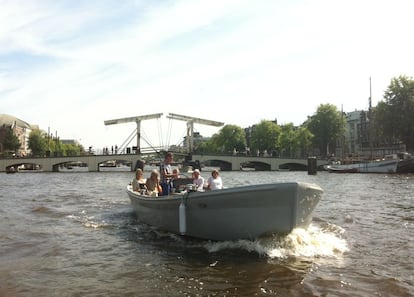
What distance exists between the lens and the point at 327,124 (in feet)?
309

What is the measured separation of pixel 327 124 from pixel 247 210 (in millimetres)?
87021

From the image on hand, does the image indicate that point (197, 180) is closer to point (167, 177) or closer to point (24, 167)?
point (167, 177)

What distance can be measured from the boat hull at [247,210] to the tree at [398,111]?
208ft

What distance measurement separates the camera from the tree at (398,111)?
224 ft

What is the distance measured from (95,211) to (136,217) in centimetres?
390

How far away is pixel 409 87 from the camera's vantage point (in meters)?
70.3

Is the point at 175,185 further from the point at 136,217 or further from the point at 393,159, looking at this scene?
the point at 393,159

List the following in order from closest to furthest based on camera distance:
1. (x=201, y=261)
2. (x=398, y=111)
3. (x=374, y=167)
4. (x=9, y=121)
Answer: (x=201, y=261)
(x=374, y=167)
(x=398, y=111)
(x=9, y=121)

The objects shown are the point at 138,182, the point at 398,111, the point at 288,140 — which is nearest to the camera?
the point at 138,182

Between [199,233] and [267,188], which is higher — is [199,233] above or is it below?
below

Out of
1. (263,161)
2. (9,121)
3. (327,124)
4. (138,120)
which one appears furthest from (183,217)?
(9,121)

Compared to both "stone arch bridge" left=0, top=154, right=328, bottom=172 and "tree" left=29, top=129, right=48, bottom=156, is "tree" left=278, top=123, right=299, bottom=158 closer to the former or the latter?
"stone arch bridge" left=0, top=154, right=328, bottom=172

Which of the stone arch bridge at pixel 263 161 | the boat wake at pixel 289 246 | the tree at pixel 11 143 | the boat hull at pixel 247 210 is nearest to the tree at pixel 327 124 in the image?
the stone arch bridge at pixel 263 161

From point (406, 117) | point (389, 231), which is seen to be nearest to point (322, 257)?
point (389, 231)
